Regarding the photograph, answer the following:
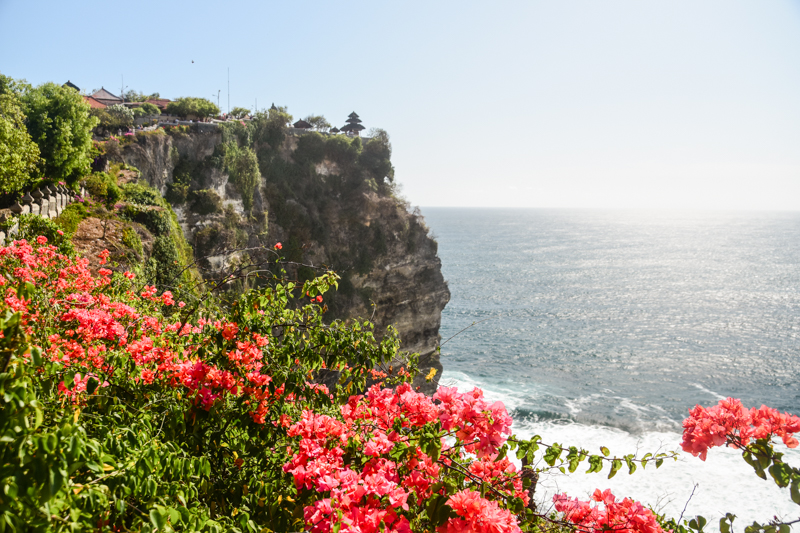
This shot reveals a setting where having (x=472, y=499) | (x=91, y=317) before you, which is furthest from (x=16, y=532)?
(x=91, y=317)

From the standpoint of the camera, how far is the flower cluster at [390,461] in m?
2.92

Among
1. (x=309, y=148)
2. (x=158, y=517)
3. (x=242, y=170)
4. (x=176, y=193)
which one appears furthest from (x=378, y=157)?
(x=158, y=517)

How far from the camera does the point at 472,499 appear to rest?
295 centimetres

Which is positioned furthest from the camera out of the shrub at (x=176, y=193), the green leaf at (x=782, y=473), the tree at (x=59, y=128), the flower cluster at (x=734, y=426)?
the shrub at (x=176, y=193)

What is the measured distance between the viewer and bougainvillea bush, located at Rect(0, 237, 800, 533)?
247 centimetres

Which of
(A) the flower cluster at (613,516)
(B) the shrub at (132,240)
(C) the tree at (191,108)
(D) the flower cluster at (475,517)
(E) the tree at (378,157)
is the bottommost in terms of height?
(A) the flower cluster at (613,516)

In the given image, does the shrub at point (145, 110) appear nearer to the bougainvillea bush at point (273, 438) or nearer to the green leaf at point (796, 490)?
the bougainvillea bush at point (273, 438)

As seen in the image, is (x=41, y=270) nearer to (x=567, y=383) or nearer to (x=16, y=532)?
(x=16, y=532)

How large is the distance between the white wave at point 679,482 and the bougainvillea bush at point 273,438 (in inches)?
744

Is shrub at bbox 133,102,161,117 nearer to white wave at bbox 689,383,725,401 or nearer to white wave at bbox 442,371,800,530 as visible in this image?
white wave at bbox 442,371,800,530

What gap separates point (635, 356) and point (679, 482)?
20607 mm

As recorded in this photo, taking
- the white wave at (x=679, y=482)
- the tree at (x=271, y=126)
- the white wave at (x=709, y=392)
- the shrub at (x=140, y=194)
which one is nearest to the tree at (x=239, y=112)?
the tree at (x=271, y=126)

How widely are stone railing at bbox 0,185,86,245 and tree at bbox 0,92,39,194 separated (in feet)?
2.22

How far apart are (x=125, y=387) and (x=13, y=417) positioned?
108 inches
